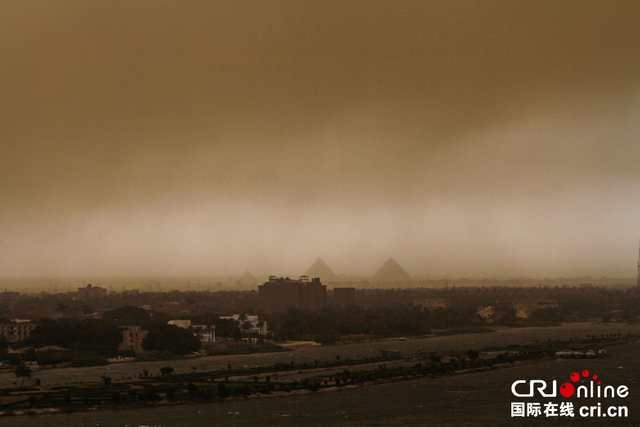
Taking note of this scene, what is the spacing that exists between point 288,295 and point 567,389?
203 feet

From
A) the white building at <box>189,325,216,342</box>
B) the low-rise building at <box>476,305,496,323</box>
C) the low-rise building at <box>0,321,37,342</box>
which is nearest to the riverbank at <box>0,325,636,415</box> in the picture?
the white building at <box>189,325,216,342</box>

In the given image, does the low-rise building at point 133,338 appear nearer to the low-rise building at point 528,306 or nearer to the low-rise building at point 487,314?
the low-rise building at point 487,314

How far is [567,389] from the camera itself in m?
26.9

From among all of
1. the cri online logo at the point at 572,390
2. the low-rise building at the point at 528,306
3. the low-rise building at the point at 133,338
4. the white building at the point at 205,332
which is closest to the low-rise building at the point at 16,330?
the low-rise building at the point at 133,338

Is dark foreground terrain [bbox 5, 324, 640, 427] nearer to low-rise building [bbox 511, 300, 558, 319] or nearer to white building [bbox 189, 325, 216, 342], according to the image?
white building [bbox 189, 325, 216, 342]

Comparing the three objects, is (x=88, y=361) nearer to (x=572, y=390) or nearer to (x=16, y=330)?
(x=16, y=330)

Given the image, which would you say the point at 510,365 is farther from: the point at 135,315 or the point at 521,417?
the point at 135,315

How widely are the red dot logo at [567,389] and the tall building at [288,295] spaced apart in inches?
2332

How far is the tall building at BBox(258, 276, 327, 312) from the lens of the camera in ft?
285

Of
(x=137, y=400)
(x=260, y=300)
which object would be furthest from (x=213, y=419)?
(x=260, y=300)

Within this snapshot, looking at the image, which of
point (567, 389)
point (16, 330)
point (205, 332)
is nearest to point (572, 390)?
point (567, 389)

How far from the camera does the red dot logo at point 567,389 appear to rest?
25808mm

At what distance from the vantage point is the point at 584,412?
73.2ft

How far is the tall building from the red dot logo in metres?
59.2
